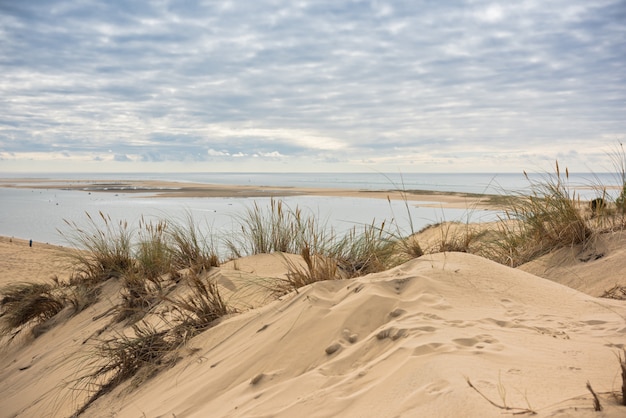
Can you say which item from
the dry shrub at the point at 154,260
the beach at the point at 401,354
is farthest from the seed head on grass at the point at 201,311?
the dry shrub at the point at 154,260

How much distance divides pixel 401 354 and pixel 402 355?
2 centimetres

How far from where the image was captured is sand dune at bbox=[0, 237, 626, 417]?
1915 millimetres

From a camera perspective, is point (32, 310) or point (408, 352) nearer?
point (408, 352)

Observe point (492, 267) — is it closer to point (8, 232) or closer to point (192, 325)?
point (192, 325)

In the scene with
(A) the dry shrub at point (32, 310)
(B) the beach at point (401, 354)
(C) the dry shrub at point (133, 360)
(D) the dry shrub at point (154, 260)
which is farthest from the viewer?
(A) the dry shrub at point (32, 310)

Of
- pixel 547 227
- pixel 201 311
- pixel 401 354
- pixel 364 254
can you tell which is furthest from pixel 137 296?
pixel 547 227

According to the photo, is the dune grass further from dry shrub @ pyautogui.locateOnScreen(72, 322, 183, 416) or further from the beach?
dry shrub @ pyautogui.locateOnScreen(72, 322, 183, 416)

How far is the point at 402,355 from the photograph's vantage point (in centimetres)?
236

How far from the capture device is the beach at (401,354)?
1912mm

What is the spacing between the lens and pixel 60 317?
6.66m

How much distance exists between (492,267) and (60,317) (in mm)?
5537

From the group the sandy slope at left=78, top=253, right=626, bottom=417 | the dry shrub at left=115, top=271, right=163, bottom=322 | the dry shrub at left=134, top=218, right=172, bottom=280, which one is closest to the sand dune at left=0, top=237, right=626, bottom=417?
the sandy slope at left=78, top=253, right=626, bottom=417

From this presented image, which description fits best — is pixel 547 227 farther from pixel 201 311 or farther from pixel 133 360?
pixel 133 360

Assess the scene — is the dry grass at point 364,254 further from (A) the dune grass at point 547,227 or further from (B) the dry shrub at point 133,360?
(B) the dry shrub at point 133,360
